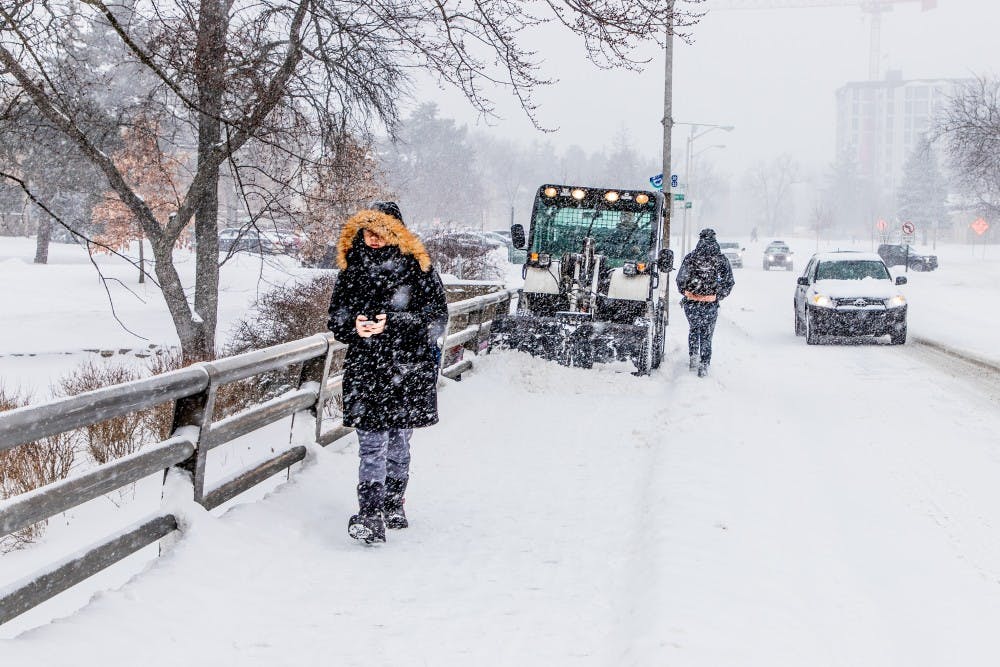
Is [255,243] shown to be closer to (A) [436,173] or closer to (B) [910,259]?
(B) [910,259]

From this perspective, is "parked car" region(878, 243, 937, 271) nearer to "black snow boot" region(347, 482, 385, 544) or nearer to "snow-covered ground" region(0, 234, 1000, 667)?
"snow-covered ground" region(0, 234, 1000, 667)

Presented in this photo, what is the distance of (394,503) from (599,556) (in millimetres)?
1260

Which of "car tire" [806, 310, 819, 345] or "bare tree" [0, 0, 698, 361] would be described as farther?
"car tire" [806, 310, 819, 345]

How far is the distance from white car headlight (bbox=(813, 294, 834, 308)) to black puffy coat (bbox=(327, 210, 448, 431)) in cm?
1370

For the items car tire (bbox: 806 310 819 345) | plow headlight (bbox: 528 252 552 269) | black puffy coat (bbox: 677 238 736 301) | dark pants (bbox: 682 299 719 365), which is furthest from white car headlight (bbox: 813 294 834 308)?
plow headlight (bbox: 528 252 552 269)

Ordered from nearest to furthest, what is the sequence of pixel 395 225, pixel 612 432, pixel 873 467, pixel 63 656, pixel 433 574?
pixel 63 656, pixel 433 574, pixel 395 225, pixel 873 467, pixel 612 432

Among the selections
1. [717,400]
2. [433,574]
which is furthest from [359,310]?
[717,400]

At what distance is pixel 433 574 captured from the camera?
5.05 m

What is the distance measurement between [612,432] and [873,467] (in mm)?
2412

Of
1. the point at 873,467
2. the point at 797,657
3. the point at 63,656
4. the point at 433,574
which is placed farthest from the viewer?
the point at 873,467

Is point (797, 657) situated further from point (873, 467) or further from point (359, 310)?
point (873, 467)

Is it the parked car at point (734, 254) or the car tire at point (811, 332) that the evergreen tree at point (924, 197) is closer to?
the parked car at point (734, 254)

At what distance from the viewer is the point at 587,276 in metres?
13.2

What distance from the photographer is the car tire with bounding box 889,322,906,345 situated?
1747 cm
